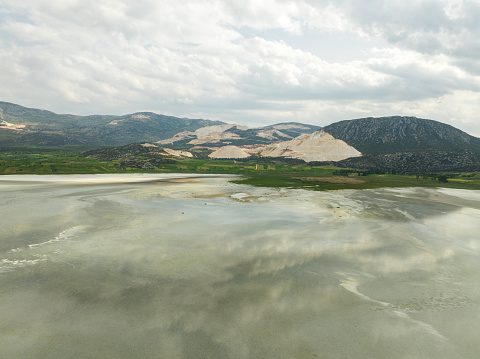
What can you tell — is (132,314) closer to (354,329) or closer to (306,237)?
(354,329)

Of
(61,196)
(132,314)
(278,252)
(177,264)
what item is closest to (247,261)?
(278,252)

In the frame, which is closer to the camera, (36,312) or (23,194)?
(36,312)

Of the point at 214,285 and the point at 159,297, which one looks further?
the point at 214,285

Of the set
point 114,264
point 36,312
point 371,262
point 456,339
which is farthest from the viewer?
point 371,262

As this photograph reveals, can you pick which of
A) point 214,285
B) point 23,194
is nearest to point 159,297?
point 214,285

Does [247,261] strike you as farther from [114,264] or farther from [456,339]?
[456,339]

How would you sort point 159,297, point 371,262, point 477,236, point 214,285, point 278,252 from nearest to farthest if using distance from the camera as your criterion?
point 159,297 → point 214,285 → point 371,262 → point 278,252 → point 477,236
